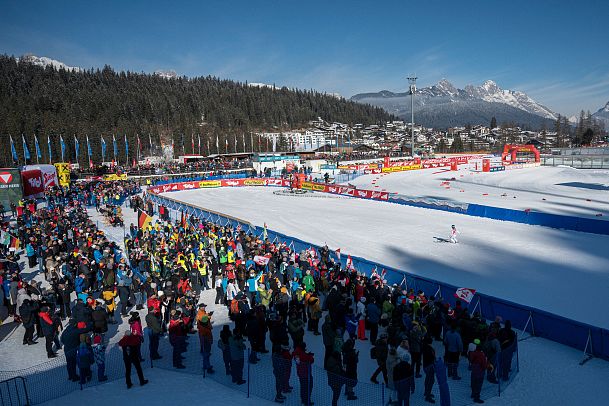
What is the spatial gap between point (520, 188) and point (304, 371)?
1634 inches

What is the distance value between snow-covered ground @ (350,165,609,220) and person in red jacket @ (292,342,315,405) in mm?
25721

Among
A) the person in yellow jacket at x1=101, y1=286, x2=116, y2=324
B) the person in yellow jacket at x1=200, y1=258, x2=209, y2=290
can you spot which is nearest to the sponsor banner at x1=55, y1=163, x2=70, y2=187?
the person in yellow jacket at x1=200, y1=258, x2=209, y2=290

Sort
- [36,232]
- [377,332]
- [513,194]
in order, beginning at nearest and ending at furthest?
1. [377,332]
2. [36,232]
3. [513,194]

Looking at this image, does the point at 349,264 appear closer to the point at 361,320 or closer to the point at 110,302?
the point at 361,320

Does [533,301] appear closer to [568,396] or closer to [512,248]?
[568,396]

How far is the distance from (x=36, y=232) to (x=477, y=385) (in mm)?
18378

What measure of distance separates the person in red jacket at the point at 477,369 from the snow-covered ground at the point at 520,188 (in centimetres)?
2340

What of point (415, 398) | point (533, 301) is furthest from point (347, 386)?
point (533, 301)

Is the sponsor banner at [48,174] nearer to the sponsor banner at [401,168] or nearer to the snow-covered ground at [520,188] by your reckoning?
the snow-covered ground at [520,188]

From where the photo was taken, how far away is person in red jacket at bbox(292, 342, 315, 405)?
7113 mm

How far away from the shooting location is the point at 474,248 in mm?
19438

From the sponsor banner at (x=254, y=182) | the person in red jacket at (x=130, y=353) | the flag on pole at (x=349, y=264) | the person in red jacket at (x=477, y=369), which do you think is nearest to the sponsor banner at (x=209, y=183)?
the sponsor banner at (x=254, y=182)

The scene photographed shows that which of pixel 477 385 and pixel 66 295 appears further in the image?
pixel 66 295

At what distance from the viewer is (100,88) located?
162m
